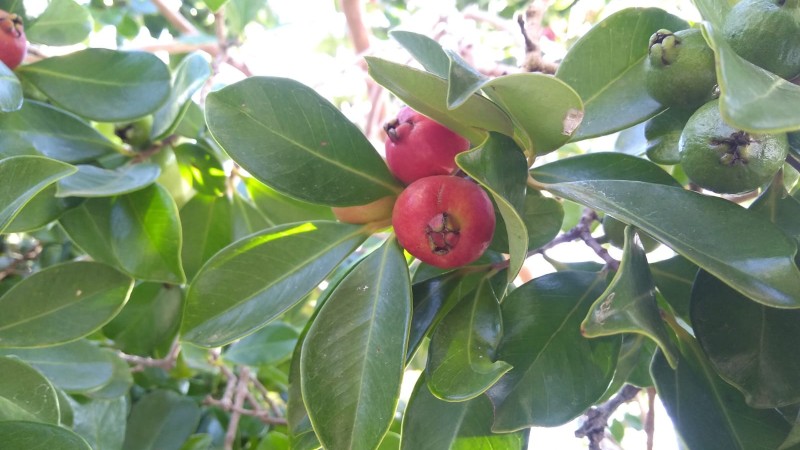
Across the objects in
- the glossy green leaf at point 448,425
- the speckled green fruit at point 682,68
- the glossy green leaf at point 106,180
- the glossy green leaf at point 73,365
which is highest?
the speckled green fruit at point 682,68

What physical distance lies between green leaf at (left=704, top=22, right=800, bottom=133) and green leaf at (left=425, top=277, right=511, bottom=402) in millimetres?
294

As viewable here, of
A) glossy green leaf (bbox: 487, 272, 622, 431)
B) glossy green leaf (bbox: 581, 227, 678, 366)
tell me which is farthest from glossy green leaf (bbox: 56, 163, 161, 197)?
glossy green leaf (bbox: 581, 227, 678, 366)

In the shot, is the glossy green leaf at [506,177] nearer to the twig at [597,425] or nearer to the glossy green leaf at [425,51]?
the glossy green leaf at [425,51]

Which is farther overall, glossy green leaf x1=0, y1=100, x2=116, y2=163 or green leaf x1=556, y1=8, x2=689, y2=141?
glossy green leaf x1=0, y1=100, x2=116, y2=163

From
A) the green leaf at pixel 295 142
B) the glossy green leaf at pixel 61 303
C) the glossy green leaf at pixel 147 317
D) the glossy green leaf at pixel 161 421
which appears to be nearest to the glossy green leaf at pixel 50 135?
the glossy green leaf at pixel 61 303

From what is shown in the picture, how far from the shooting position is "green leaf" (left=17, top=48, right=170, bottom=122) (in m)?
1.05

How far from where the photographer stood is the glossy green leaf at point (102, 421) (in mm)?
1126

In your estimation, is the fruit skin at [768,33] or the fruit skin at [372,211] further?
the fruit skin at [372,211]

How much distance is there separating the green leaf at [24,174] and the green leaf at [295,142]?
0.59 feet

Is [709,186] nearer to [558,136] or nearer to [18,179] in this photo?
[558,136]

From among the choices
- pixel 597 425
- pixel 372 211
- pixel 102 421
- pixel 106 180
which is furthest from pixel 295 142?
pixel 102 421

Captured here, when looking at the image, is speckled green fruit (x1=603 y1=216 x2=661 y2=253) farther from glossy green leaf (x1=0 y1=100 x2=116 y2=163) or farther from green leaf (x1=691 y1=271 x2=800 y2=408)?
glossy green leaf (x1=0 y1=100 x2=116 y2=163)

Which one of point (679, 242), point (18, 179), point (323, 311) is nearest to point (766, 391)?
point (679, 242)

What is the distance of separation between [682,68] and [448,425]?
46 centimetres
